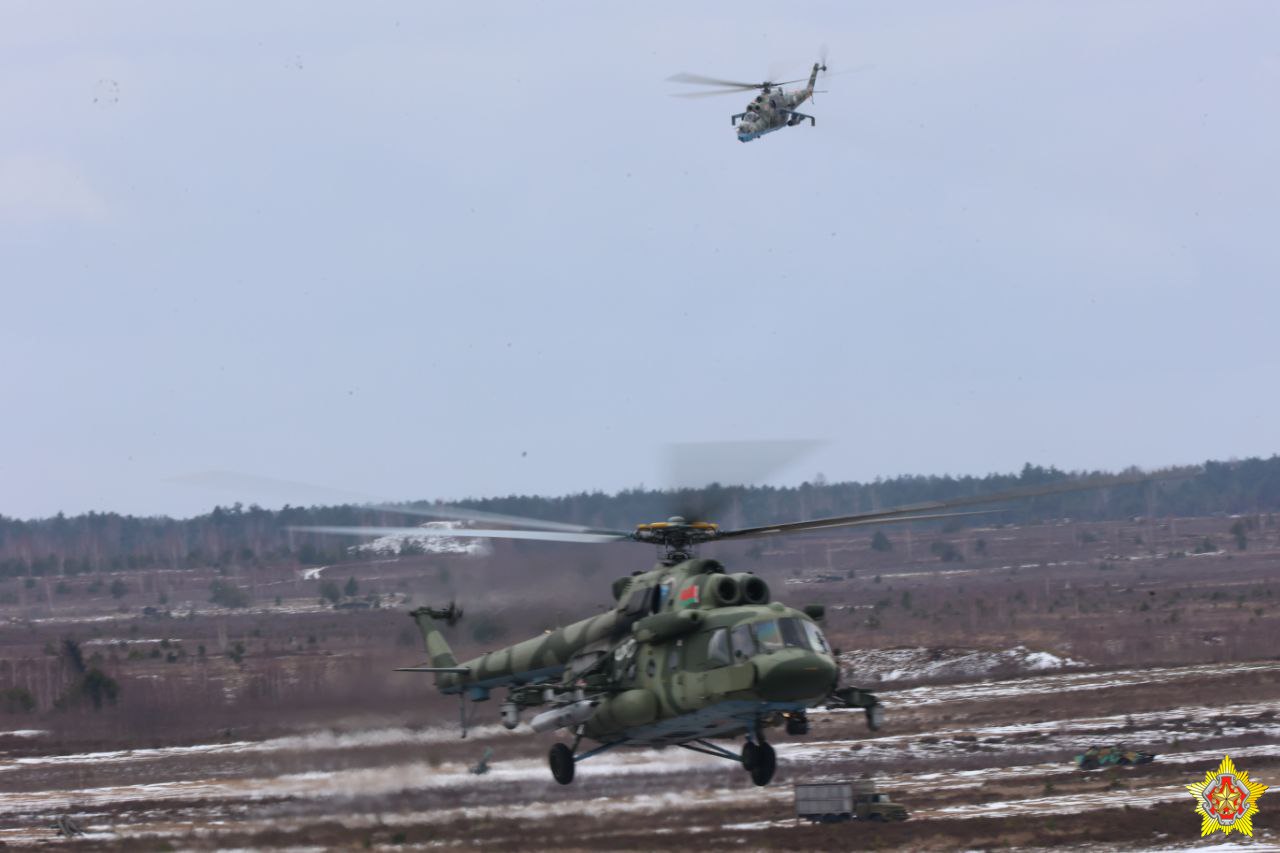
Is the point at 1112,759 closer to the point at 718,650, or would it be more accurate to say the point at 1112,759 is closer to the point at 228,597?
the point at 718,650

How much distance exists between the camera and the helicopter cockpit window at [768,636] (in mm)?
24297

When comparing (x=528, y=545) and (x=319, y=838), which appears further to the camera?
(x=319, y=838)

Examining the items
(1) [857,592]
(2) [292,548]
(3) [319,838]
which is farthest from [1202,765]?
(2) [292,548]

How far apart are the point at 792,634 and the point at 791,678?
902 millimetres

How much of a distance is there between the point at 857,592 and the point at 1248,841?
6603cm

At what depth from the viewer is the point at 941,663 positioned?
2483 inches

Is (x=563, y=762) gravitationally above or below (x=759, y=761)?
below

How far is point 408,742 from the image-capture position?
39.8m

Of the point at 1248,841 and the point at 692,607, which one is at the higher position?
the point at 692,607

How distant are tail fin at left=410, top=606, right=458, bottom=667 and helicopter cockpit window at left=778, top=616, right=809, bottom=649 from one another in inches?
380

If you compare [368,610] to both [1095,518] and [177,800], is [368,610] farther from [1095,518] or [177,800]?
[1095,518]

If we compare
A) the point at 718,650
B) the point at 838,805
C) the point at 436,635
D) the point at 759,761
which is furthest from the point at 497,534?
the point at 838,805

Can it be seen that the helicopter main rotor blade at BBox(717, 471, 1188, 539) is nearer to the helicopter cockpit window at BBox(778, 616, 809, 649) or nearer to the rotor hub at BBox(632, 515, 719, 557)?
the rotor hub at BBox(632, 515, 719, 557)

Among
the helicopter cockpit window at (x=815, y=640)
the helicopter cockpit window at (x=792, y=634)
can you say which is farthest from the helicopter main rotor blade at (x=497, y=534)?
the helicopter cockpit window at (x=815, y=640)
